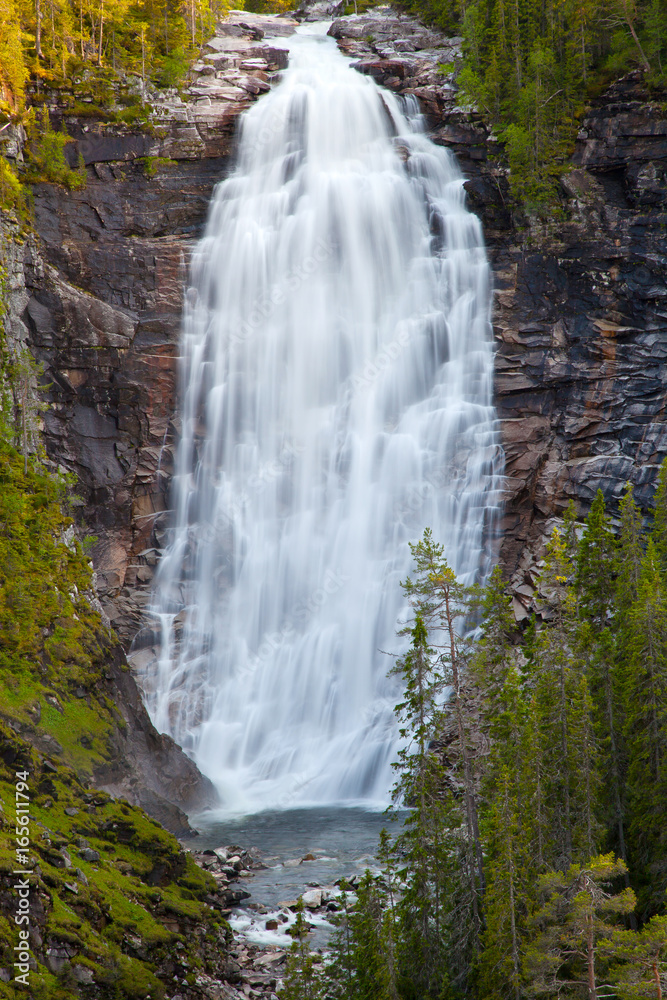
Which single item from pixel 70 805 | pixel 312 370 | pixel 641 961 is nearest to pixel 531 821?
pixel 641 961

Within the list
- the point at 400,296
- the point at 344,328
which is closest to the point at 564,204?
the point at 400,296

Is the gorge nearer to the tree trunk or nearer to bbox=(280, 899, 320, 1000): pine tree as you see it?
bbox=(280, 899, 320, 1000): pine tree

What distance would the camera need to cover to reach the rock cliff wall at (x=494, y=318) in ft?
113

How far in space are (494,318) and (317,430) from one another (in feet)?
32.7

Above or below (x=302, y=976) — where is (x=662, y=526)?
above

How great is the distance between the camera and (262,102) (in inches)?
1633

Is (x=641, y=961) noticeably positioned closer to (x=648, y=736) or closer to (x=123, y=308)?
(x=648, y=736)

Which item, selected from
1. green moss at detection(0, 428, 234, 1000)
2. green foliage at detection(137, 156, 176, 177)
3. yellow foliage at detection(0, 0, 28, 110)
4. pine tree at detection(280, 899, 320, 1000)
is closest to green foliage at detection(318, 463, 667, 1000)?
pine tree at detection(280, 899, 320, 1000)

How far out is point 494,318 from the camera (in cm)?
3716

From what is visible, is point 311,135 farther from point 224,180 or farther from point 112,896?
point 112,896

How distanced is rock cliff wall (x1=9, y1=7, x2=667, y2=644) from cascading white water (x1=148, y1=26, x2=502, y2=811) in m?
1.21

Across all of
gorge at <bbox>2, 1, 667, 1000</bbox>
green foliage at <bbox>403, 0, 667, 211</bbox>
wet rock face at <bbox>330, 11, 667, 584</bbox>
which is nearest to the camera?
gorge at <bbox>2, 1, 667, 1000</bbox>

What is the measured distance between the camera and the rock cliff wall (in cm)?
3444

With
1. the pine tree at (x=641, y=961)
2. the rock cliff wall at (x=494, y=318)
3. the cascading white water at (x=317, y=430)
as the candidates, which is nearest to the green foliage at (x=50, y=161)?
the rock cliff wall at (x=494, y=318)
